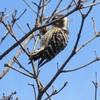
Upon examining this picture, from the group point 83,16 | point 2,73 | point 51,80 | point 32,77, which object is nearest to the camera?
point 83,16

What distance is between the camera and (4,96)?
14.0 feet

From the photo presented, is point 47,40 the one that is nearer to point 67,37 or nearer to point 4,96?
point 67,37

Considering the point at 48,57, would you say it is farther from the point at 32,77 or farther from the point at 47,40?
the point at 32,77

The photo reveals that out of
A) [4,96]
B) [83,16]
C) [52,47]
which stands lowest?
[4,96]

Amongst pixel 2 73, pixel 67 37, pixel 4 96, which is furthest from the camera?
pixel 67 37

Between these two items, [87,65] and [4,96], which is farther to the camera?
[4,96]

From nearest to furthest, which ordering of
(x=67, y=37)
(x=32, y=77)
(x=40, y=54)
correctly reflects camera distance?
Answer: (x=32, y=77)
(x=40, y=54)
(x=67, y=37)

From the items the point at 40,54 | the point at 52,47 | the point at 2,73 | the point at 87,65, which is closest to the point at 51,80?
the point at 87,65

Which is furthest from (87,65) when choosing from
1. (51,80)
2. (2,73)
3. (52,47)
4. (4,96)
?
(4,96)

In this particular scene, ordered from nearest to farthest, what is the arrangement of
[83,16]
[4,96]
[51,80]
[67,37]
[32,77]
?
[83,16], [51,80], [32,77], [4,96], [67,37]

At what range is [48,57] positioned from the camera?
415cm

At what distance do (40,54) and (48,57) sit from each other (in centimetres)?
20

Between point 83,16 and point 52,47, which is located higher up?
point 83,16

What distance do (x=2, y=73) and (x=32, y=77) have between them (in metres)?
0.76
